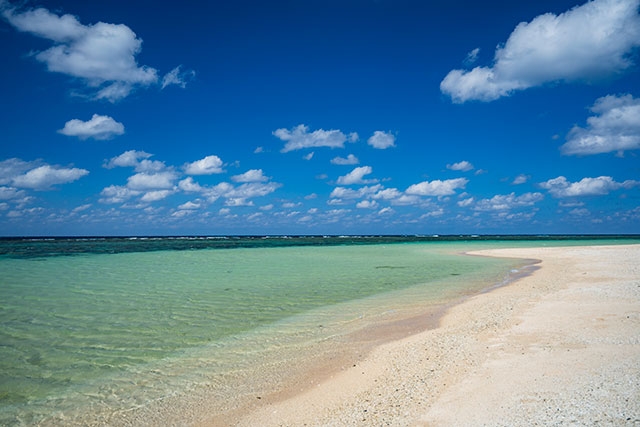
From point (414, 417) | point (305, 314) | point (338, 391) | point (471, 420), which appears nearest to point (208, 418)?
point (338, 391)

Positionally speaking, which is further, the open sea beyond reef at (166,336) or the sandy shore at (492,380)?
the open sea beyond reef at (166,336)

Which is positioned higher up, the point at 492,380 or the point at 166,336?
the point at 492,380

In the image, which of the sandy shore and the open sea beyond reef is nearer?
the sandy shore

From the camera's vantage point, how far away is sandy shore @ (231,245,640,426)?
4.48 metres

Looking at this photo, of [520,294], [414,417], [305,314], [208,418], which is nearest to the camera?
[414,417]

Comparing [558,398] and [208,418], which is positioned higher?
[558,398]

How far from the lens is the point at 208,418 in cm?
549

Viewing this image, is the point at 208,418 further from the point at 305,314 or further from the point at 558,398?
the point at 305,314

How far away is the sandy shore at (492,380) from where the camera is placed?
177 inches

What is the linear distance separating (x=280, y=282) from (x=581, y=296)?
41.8ft

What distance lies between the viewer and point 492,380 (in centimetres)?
546

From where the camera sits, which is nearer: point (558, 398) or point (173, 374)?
point (558, 398)

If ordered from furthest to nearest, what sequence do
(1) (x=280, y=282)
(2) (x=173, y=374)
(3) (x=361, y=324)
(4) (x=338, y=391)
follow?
(1) (x=280, y=282), (3) (x=361, y=324), (2) (x=173, y=374), (4) (x=338, y=391)

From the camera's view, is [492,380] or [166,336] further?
[166,336]
